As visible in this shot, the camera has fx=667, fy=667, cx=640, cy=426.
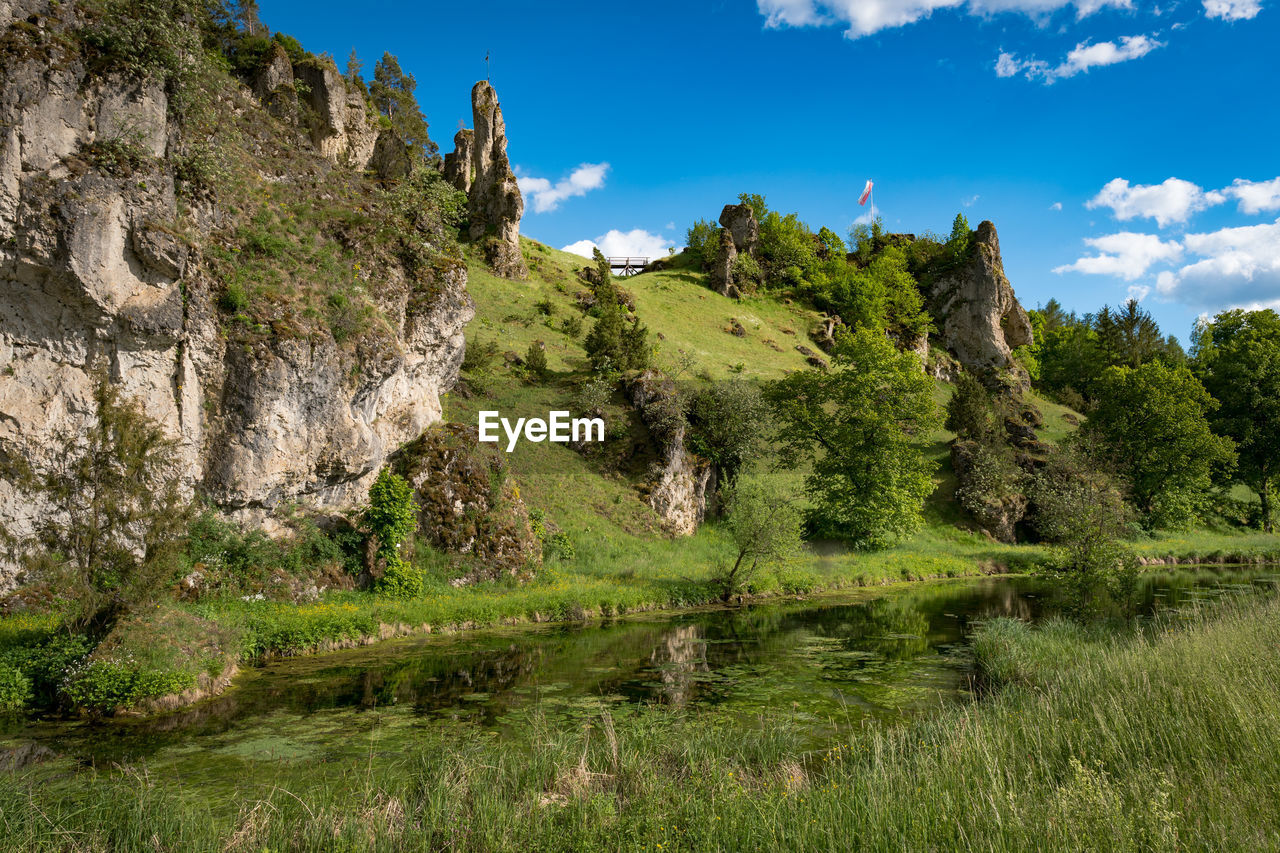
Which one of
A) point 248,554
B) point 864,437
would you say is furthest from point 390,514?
point 864,437

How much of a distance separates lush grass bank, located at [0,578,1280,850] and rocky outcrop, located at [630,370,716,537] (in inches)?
1054

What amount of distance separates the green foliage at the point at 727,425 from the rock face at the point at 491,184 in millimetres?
27762

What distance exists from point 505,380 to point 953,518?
33327 millimetres

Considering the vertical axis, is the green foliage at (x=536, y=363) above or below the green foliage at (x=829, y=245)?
below

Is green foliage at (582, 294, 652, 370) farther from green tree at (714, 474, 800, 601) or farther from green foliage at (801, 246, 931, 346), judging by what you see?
green foliage at (801, 246, 931, 346)

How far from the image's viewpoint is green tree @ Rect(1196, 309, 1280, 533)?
52875 mm

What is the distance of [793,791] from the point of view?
26.0 ft

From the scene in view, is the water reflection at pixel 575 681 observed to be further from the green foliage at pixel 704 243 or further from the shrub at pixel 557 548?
the green foliage at pixel 704 243

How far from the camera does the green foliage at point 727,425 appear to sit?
41.4 meters

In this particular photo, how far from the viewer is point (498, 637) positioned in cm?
2139

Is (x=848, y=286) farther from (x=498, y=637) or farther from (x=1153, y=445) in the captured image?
(x=498, y=637)

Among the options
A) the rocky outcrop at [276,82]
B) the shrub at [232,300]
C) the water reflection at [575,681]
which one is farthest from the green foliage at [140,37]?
the rocky outcrop at [276,82]

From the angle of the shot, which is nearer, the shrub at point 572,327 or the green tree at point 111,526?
the green tree at point 111,526

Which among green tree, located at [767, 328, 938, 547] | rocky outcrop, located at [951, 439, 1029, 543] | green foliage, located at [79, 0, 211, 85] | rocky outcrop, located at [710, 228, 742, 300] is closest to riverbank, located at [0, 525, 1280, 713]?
rocky outcrop, located at [951, 439, 1029, 543]
